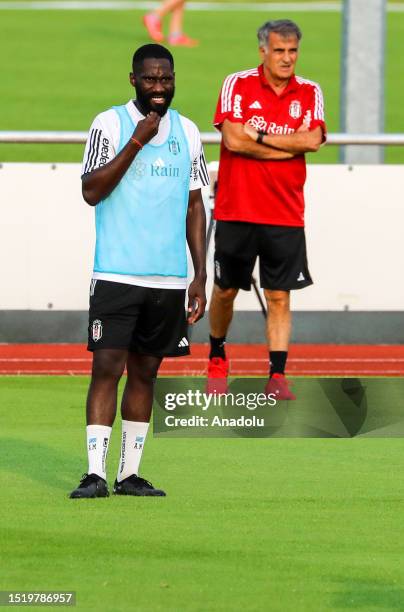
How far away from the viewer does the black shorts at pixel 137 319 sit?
26.3ft

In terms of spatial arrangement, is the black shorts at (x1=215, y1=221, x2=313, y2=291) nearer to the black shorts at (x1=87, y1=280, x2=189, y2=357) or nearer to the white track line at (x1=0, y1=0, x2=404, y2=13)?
the black shorts at (x1=87, y1=280, x2=189, y2=357)

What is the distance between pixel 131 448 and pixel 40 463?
0.97 m

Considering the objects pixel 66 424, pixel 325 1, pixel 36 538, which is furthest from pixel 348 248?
pixel 325 1

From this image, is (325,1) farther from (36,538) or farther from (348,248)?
(36,538)

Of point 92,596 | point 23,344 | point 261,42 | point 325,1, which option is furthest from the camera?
point 325,1

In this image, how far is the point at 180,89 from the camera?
29031 mm

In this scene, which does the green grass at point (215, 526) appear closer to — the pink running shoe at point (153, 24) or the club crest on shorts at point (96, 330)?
the club crest on shorts at point (96, 330)

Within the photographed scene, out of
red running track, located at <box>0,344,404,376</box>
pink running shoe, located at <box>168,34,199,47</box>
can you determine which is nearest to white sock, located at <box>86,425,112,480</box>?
red running track, located at <box>0,344,404,376</box>

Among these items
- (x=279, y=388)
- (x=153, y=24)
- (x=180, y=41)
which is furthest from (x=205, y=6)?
(x=279, y=388)

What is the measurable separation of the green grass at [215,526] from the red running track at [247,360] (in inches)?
101

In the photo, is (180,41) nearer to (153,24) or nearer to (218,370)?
(153,24)

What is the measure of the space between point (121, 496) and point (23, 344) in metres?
5.93

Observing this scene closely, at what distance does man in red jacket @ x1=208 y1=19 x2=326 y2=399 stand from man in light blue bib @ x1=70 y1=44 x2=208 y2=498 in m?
2.98

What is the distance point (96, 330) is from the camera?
8031 millimetres
